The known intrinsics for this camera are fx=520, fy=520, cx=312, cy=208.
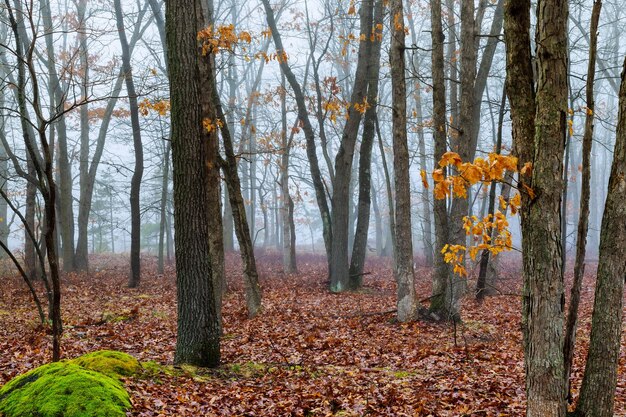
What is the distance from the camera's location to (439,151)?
10.3 metres

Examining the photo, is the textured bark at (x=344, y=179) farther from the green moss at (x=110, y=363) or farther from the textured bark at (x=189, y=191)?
the green moss at (x=110, y=363)

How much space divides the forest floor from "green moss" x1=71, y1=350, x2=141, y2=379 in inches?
7.7

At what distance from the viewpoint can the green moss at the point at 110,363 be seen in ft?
19.3

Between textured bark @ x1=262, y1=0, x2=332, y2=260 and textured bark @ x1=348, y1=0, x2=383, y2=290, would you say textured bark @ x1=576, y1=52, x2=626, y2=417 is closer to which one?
textured bark @ x1=348, y1=0, x2=383, y2=290

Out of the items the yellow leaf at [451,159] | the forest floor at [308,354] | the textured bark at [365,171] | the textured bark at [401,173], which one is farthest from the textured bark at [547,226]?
the textured bark at [365,171]

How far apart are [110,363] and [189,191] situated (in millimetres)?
2309

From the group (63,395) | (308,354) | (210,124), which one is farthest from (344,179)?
(63,395)

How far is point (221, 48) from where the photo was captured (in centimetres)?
934

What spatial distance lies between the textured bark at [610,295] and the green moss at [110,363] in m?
4.74

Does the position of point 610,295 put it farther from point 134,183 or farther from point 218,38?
point 134,183

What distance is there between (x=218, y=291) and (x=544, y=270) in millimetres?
7269

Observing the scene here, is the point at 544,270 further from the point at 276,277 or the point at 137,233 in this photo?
the point at 276,277

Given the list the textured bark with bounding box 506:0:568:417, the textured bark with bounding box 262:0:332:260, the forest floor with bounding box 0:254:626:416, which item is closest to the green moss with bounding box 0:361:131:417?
the forest floor with bounding box 0:254:626:416

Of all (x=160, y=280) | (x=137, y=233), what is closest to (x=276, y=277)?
(x=160, y=280)
